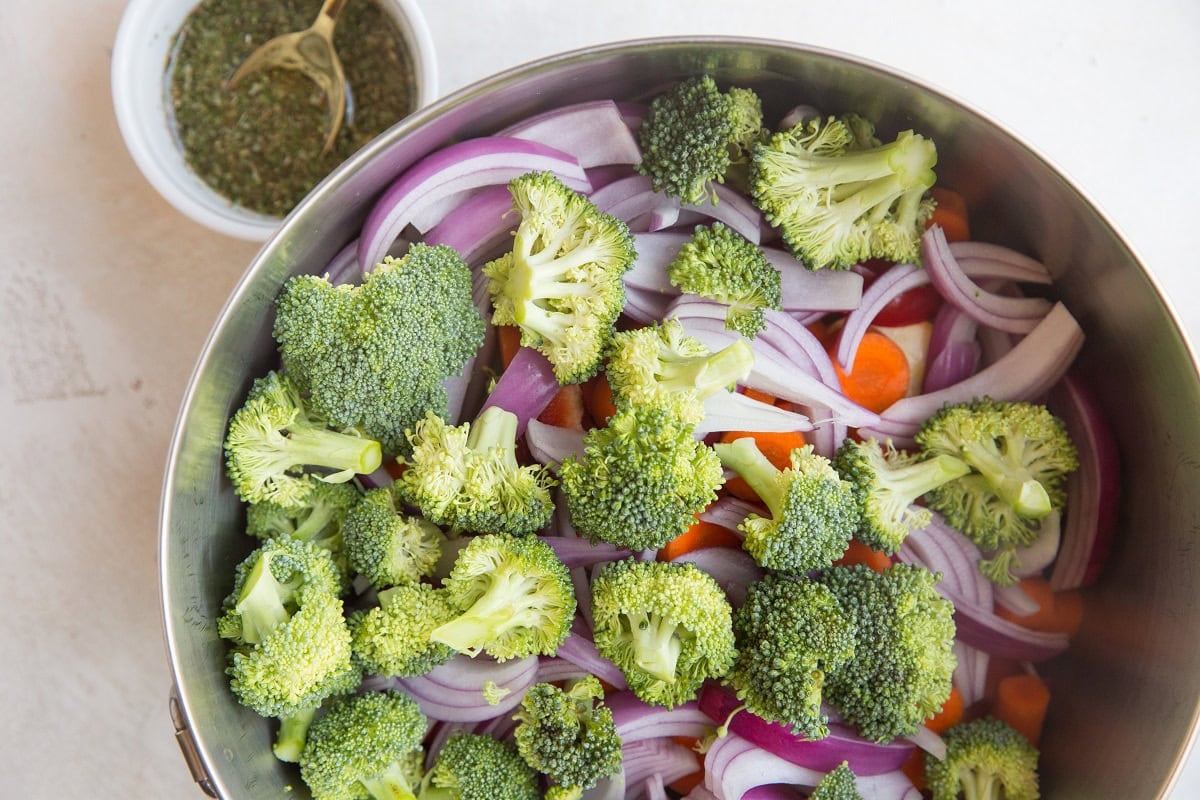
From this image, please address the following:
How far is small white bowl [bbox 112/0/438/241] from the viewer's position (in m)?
1.38

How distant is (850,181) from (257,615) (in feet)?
3.33

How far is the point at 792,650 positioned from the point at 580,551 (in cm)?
33

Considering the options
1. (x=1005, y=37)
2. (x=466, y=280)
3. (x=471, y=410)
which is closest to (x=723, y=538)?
(x=471, y=410)

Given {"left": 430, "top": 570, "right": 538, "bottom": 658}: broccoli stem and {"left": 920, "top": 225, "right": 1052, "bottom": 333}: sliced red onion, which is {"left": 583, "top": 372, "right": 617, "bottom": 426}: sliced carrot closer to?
{"left": 430, "top": 570, "right": 538, "bottom": 658}: broccoli stem

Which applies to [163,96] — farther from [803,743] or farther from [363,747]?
[803,743]

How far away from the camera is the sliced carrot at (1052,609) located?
1482 mm

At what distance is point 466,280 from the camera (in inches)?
50.1

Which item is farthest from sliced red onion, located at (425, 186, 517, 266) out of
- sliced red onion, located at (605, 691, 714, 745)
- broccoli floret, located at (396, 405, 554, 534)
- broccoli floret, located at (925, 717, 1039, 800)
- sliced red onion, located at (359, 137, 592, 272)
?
broccoli floret, located at (925, 717, 1039, 800)

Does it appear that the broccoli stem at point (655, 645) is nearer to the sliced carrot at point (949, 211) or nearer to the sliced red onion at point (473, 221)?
the sliced red onion at point (473, 221)

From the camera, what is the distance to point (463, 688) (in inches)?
52.6

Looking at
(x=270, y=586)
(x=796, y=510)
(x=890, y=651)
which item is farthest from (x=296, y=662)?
(x=890, y=651)

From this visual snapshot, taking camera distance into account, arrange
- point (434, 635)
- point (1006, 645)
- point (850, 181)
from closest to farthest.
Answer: point (434, 635)
point (850, 181)
point (1006, 645)

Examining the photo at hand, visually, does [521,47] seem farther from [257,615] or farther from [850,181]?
[257,615]

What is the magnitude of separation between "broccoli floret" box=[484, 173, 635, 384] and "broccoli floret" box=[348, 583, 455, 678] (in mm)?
358
